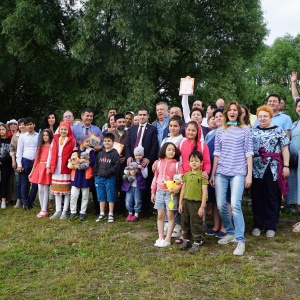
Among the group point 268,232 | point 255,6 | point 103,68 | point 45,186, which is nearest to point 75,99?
point 103,68

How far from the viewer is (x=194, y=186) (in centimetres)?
517

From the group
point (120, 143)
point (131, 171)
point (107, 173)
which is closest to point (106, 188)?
point (107, 173)

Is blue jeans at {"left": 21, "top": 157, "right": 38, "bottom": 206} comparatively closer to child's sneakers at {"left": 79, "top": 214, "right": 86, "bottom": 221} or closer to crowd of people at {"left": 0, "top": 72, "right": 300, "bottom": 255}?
crowd of people at {"left": 0, "top": 72, "right": 300, "bottom": 255}

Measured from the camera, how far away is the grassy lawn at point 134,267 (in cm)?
397

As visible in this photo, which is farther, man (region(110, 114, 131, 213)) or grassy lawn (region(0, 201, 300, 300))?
man (region(110, 114, 131, 213))

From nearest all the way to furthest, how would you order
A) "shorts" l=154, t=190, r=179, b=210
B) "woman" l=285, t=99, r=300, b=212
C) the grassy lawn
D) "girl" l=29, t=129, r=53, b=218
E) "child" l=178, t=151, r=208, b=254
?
the grassy lawn → "child" l=178, t=151, r=208, b=254 → "shorts" l=154, t=190, r=179, b=210 → "woman" l=285, t=99, r=300, b=212 → "girl" l=29, t=129, r=53, b=218

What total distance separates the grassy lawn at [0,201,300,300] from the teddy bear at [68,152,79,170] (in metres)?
1.21

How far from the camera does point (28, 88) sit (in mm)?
23594

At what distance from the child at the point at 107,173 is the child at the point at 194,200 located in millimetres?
1920

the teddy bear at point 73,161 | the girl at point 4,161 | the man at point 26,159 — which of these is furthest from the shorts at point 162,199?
the girl at point 4,161

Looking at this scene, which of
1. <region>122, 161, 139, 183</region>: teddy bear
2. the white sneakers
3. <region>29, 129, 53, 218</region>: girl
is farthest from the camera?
<region>29, 129, 53, 218</region>: girl

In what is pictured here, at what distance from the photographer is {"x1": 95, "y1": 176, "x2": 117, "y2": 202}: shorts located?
688cm

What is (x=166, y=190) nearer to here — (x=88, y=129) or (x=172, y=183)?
(x=172, y=183)

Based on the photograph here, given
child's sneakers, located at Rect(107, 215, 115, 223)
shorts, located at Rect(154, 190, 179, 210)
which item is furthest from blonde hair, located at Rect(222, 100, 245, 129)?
child's sneakers, located at Rect(107, 215, 115, 223)
